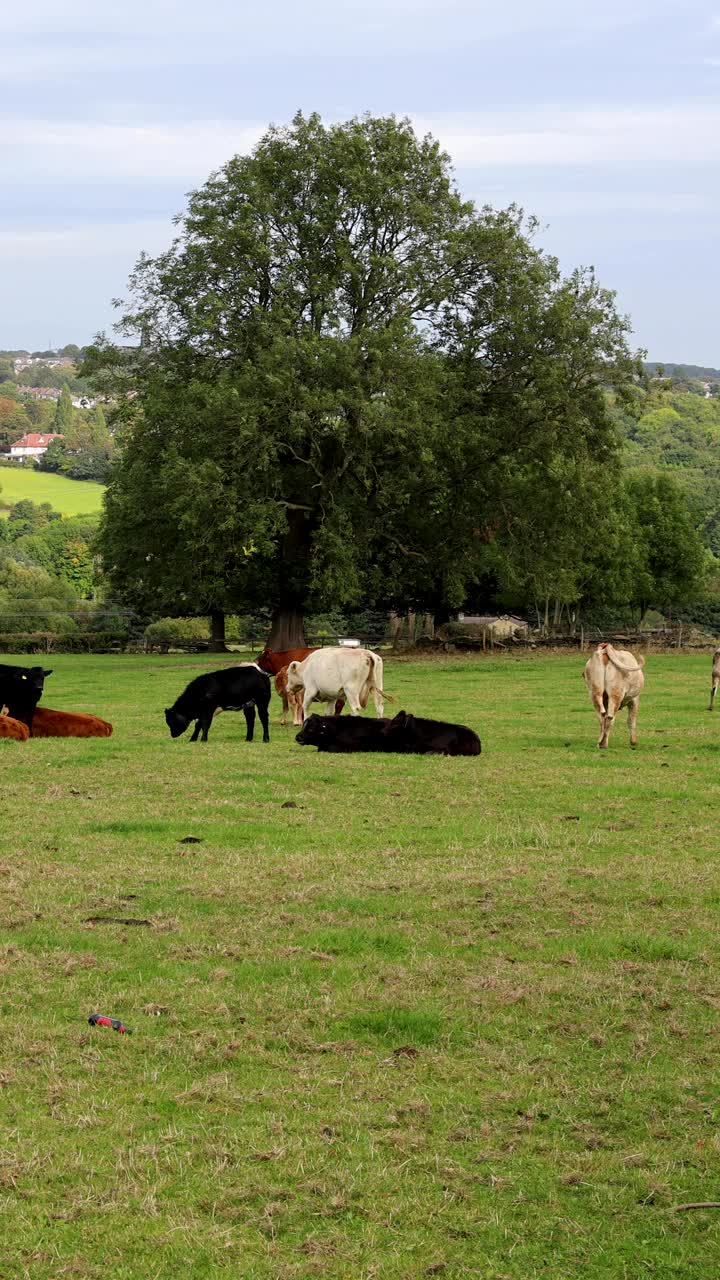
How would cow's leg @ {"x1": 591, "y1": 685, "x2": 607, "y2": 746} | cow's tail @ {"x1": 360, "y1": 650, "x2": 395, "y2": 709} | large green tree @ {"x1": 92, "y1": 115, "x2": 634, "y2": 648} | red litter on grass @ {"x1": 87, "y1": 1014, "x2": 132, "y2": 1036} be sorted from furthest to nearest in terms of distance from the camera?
large green tree @ {"x1": 92, "y1": 115, "x2": 634, "y2": 648}, cow's tail @ {"x1": 360, "y1": 650, "x2": 395, "y2": 709}, cow's leg @ {"x1": 591, "y1": 685, "x2": 607, "y2": 746}, red litter on grass @ {"x1": 87, "y1": 1014, "x2": 132, "y2": 1036}

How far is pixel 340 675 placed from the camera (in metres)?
20.6

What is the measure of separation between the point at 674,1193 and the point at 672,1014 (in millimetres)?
2006

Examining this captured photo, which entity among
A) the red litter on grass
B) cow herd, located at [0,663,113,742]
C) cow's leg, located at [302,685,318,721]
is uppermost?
cow's leg, located at [302,685,318,721]

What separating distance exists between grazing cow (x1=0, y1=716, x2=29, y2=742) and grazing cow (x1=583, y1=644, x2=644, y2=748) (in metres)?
8.00

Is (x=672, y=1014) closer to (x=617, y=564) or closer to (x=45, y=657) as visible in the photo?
(x=45, y=657)

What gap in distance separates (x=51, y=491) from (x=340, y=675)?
14094 centimetres

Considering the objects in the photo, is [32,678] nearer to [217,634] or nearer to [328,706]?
[328,706]

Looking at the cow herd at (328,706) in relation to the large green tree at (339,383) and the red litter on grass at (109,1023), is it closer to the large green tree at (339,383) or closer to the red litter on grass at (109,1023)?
the red litter on grass at (109,1023)

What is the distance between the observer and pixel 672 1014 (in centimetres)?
700

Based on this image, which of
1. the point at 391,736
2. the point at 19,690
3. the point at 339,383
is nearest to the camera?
the point at 391,736

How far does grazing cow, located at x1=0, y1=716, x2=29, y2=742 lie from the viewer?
19.5 metres

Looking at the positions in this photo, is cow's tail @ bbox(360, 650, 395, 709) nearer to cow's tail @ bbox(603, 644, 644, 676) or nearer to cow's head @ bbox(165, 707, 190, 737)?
cow's head @ bbox(165, 707, 190, 737)

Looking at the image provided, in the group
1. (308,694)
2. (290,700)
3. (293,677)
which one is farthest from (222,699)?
(290,700)

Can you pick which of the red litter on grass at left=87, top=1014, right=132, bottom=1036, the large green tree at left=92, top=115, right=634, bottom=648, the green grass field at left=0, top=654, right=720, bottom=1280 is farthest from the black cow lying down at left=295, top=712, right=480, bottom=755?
the large green tree at left=92, top=115, right=634, bottom=648
